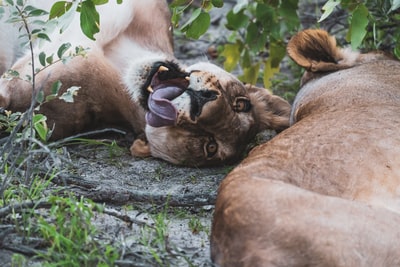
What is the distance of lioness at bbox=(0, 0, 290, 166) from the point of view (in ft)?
10.8

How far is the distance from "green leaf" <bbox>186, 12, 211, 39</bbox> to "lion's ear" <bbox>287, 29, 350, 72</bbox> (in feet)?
1.46

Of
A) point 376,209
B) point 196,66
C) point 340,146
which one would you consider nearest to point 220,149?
point 196,66

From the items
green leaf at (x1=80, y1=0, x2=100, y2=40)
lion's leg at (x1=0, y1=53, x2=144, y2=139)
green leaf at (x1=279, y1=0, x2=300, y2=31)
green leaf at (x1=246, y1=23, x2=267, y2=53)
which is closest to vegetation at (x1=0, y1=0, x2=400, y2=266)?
green leaf at (x1=80, y1=0, x2=100, y2=40)

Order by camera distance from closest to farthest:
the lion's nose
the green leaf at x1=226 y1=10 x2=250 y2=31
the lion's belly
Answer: the lion's belly → the lion's nose → the green leaf at x1=226 y1=10 x2=250 y2=31

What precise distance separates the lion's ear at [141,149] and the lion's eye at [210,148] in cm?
27

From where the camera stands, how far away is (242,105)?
3488mm

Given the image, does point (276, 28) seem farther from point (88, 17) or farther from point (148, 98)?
point (88, 17)

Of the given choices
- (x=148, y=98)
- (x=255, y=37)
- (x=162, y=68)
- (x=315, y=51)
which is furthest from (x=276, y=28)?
(x=148, y=98)

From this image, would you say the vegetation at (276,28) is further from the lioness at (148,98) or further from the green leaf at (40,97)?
the green leaf at (40,97)

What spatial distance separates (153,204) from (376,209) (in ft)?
2.77

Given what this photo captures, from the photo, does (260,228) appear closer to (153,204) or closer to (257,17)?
(153,204)

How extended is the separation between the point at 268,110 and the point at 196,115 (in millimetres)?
497

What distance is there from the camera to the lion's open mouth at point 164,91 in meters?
3.31

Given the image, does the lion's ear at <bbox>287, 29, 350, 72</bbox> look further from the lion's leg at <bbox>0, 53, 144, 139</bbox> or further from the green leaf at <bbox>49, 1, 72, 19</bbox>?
the green leaf at <bbox>49, 1, 72, 19</bbox>
